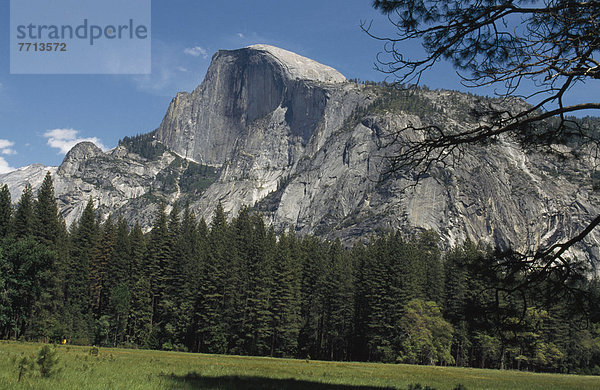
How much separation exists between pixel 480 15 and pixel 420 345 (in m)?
46.8

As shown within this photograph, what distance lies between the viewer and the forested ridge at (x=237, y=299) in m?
51.4

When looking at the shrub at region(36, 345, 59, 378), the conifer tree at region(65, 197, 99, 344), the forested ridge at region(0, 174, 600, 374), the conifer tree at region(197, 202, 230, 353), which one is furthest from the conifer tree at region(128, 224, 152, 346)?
the shrub at region(36, 345, 59, 378)

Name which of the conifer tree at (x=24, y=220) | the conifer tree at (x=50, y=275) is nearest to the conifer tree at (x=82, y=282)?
the conifer tree at (x=50, y=275)

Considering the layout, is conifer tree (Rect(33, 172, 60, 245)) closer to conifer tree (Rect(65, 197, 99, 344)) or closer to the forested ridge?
the forested ridge

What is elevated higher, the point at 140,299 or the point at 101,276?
the point at 101,276

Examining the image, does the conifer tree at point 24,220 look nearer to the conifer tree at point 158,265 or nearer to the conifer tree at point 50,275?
the conifer tree at point 50,275

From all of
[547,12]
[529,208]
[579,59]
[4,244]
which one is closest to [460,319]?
[579,59]

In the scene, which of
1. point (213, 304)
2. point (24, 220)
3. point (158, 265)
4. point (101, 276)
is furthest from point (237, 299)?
point (24, 220)

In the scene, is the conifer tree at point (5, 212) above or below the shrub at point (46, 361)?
above

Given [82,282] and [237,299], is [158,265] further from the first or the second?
[237,299]

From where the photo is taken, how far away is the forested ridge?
5141 centimetres

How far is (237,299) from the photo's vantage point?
55750 mm

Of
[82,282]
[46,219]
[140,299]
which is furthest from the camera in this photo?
[82,282]

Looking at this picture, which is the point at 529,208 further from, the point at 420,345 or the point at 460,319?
the point at 460,319
